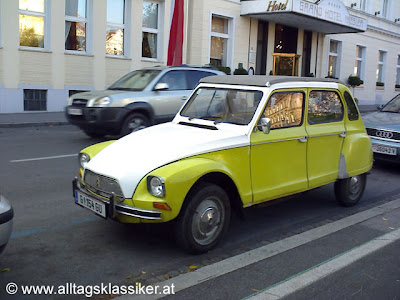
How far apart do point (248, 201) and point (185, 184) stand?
92cm

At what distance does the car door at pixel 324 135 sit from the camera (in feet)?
18.2

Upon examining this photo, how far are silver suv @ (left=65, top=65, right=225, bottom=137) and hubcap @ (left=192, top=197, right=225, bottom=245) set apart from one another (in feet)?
21.2

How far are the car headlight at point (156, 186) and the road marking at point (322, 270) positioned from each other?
1161 millimetres

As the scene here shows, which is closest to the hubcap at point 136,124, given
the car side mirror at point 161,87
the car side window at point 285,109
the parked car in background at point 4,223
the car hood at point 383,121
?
the car side mirror at point 161,87

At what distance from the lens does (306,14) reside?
75.3 ft

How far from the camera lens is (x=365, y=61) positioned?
32844mm

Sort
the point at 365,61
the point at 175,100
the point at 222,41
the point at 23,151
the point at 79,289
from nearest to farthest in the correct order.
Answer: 1. the point at 79,289
2. the point at 23,151
3. the point at 175,100
4. the point at 222,41
5. the point at 365,61

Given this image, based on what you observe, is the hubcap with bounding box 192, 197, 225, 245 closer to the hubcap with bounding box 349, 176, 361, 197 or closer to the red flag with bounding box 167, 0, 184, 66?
the hubcap with bounding box 349, 176, 361, 197

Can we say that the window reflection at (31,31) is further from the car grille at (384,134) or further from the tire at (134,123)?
the car grille at (384,134)

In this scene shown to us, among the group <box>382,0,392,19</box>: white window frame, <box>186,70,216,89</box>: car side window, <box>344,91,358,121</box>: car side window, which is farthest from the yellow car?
<box>382,0,392,19</box>: white window frame

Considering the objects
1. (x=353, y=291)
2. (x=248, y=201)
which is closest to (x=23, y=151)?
(x=248, y=201)

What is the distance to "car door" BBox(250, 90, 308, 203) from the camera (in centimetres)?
486

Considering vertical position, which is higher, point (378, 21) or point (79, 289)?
point (378, 21)

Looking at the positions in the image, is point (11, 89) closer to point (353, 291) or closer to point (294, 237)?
point (294, 237)
